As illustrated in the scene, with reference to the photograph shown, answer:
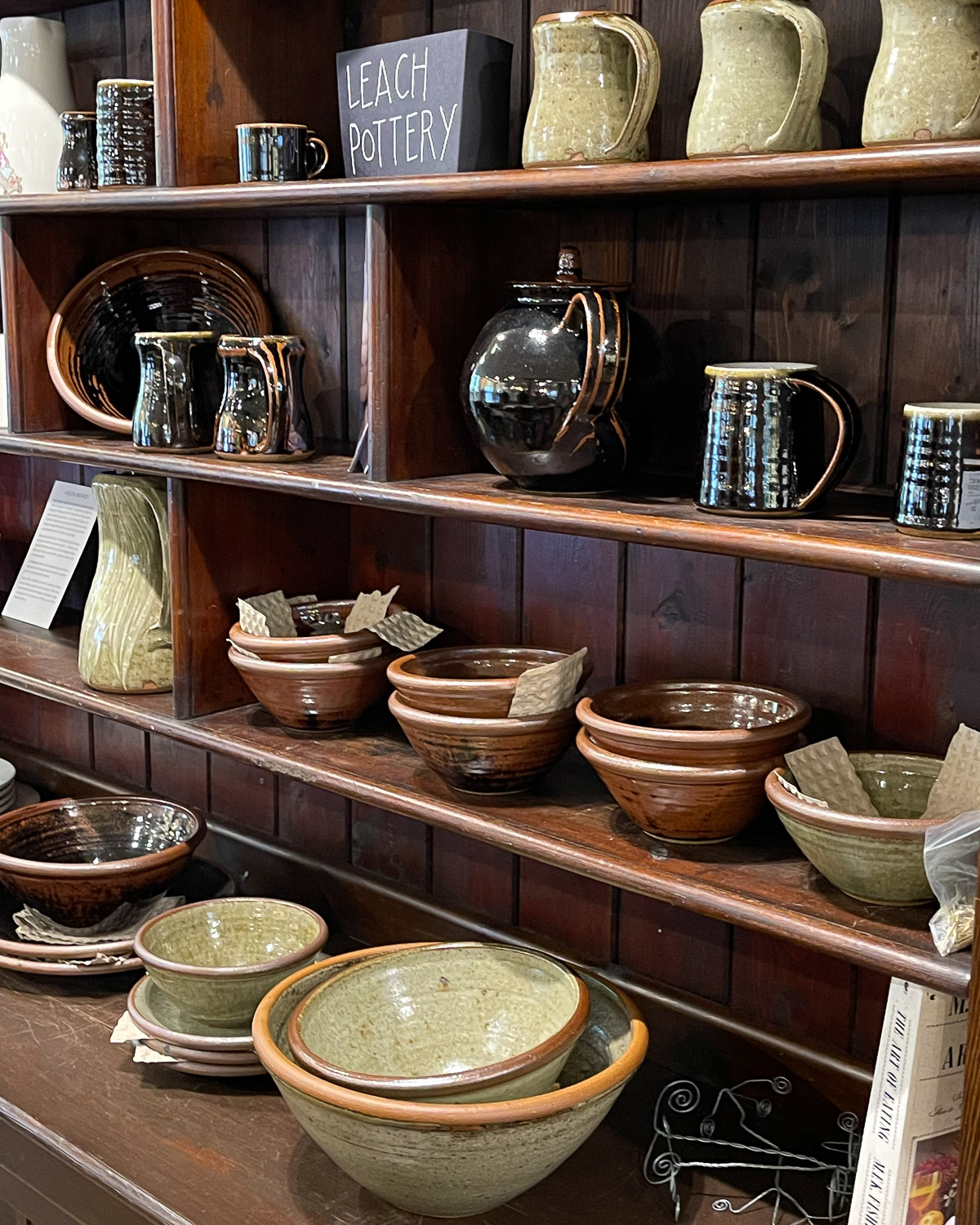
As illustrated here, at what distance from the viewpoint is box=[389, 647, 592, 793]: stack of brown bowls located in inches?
56.7

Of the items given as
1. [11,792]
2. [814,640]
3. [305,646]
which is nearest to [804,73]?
[814,640]

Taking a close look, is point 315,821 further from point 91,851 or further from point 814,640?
point 814,640

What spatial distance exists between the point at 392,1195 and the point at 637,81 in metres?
1.05

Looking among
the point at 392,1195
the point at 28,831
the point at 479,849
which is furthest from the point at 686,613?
the point at 28,831

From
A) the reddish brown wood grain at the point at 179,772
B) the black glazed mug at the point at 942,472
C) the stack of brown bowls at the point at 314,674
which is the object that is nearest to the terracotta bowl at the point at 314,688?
the stack of brown bowls at the point at 314,674

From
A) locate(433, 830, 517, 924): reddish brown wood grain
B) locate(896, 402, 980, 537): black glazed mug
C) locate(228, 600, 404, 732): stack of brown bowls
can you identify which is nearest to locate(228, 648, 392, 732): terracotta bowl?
locate(228, 600, 404, 732): stack of brown bowls

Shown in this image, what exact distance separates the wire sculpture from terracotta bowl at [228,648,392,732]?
1.83 feet

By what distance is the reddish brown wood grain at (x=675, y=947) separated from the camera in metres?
1.56

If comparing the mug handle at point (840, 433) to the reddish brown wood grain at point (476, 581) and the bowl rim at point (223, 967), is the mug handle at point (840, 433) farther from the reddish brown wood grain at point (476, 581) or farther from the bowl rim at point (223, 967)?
the bowl rim at point (223, 967)

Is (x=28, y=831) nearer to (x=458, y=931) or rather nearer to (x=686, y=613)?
(x=458, y=931)

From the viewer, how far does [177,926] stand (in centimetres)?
176

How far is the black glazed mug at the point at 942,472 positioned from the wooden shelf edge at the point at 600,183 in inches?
7.4

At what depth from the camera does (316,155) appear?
Answer: 1594 mm

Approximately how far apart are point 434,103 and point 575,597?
0.56 metres
